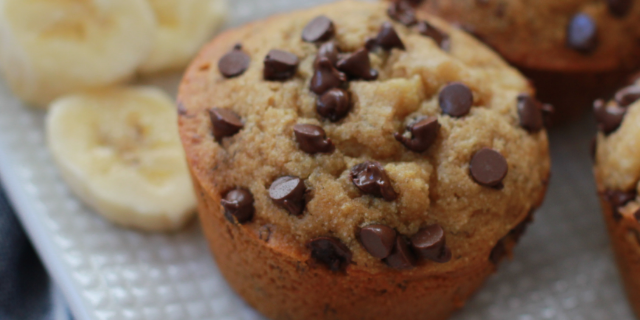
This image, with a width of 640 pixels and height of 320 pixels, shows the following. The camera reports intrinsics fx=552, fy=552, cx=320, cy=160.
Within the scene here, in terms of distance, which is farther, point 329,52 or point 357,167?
point 329,52

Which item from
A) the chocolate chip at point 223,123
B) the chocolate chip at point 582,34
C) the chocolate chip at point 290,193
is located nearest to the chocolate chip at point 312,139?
the chocolate chip at point 290,193

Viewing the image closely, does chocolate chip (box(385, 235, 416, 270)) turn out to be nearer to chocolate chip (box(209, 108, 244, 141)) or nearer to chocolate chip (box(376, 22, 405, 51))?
chocolate chip (box(209, 108, 244, 141))

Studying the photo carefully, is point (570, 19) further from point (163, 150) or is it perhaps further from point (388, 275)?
point (163, 150)

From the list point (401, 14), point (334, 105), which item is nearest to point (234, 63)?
point (334, 105)

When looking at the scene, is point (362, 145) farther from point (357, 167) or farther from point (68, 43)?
point (68, 43)

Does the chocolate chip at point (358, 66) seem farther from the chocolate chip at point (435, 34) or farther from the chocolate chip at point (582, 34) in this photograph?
the chocolate chip at point (582, 34)

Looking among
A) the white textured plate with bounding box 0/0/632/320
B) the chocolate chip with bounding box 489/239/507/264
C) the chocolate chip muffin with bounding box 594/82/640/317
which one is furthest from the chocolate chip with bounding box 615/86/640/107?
the chocolate chip with bounding box 489/239/507/264
